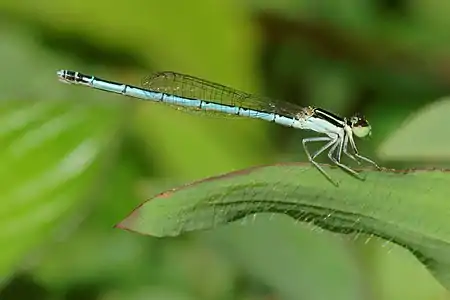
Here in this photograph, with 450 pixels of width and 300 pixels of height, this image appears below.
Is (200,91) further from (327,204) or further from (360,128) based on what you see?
(327,204)

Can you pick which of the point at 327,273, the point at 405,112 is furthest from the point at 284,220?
the point at 405,112

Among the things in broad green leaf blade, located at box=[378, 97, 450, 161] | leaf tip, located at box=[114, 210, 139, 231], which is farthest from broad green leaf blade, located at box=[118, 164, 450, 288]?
broad green leaf blade, located at box=[378, 97, 450, 161]

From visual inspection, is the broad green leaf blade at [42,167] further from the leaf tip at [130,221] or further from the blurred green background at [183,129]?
the leaf tip at [130,221]

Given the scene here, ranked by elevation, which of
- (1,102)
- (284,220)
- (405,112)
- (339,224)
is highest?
(405,112)

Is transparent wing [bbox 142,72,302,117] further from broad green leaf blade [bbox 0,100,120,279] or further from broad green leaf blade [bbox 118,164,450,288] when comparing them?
broad green leaf blade [bbox 118,164,450,288]

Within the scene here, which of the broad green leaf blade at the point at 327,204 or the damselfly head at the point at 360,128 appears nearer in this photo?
the broad green leaf blade at the point at 327,204

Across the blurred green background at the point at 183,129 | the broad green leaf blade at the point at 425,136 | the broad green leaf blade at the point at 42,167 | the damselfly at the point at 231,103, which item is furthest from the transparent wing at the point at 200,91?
the broad green leaf blade at the point at 425,136

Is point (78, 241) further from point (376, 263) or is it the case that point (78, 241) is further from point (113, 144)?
point (376, 263)
